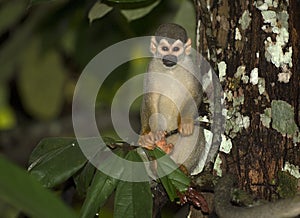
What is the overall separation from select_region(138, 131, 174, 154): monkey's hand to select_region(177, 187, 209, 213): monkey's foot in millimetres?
173

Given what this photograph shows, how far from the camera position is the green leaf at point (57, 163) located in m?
2.23

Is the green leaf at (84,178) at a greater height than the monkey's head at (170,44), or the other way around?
the monkey's head at (170,44)

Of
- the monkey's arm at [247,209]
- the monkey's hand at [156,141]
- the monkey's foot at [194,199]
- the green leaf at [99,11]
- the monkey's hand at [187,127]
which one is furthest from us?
the green leaf at [99,11]

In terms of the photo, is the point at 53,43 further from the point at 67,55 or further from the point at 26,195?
the point at 26,195

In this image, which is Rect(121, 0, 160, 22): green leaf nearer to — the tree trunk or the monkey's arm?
the tree trunk

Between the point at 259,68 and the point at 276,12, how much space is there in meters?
0.20

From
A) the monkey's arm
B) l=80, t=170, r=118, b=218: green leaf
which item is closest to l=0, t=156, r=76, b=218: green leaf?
the monkey's arm

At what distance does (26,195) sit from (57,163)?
0.91 metres

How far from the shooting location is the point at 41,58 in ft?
15.1

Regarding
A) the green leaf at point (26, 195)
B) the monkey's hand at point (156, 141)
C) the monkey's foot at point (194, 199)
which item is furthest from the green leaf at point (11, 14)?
the green leaf at point (26, 195)

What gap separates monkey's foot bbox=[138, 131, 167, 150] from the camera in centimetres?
231

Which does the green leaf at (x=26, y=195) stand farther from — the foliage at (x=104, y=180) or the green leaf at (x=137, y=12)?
the green leaf at (x=137, y=12)

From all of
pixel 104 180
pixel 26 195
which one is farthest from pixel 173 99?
pixel 26 195

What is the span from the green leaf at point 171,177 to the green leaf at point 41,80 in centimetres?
241
